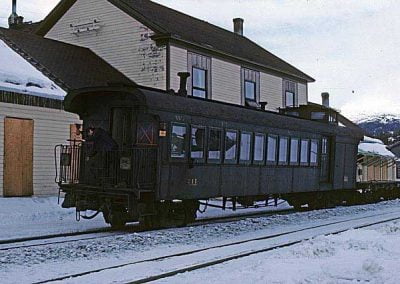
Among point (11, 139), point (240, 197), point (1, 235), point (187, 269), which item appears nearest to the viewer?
point (187, 269)

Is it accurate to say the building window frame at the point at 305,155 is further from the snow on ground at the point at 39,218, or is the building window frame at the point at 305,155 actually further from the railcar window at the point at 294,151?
the snow on ground at the point at 39,218

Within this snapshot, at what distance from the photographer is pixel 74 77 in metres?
24.4

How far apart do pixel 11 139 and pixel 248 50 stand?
17.4 metres

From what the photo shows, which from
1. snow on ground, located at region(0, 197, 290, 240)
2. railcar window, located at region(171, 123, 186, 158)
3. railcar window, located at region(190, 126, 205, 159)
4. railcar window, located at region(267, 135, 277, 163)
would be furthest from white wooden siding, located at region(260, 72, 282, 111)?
railcar window, located at region(171, 123, 186, 158)

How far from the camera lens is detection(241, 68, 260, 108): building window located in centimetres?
3118

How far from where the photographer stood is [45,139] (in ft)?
69.9

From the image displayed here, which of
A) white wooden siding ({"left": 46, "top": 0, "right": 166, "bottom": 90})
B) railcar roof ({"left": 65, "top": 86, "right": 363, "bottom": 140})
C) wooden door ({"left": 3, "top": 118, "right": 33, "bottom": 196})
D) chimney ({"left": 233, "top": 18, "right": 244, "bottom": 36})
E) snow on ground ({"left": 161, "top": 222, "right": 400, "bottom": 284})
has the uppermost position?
chimney ({"left": 233, "top": 18, "right": 244, "bottom": 36})

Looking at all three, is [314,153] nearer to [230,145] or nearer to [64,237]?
[230,145]

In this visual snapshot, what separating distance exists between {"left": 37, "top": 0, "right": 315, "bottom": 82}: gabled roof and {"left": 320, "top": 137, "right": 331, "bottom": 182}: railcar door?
807 centimetres

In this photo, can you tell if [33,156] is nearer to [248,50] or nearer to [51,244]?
[51,244]

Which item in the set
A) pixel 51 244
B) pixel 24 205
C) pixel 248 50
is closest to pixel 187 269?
pixel 51 244

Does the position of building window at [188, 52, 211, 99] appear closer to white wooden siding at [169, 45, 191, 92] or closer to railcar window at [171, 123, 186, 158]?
white wooden siding at [169, 45, 191, 92]

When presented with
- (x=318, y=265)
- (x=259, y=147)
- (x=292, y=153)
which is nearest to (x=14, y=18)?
(x=292, y=153)

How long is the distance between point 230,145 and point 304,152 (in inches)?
190
